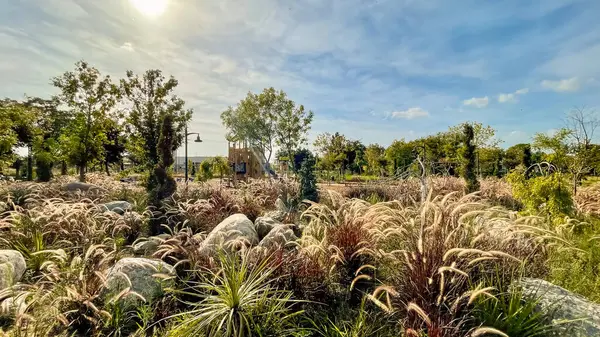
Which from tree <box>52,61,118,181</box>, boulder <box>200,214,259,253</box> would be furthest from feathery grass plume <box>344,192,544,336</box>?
tree <box>52,61,118,181</box>

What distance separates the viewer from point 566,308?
2.26 metres

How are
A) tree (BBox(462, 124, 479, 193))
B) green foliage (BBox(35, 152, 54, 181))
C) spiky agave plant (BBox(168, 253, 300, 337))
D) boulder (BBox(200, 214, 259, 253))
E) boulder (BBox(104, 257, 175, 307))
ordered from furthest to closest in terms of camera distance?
green foliage (BBox(35, 152, 54, 181)) → tree (BBox(462, 124, 479, 193)) → boulder (BBox(200, 214, 259, 253)) → boulder (BBox(104, 257, 175, 307)) → spiky agave plant (BBox(168, 253, 300, 337))

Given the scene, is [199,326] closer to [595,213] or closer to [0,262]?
[0,262]

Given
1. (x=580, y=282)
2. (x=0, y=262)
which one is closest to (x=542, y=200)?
(x=580, y=282)

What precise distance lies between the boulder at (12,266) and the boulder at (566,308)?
534 cm

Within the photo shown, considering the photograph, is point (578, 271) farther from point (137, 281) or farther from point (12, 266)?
point (12, 266)

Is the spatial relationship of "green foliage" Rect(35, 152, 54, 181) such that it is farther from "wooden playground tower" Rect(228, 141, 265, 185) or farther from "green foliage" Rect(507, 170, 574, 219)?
"green foliage" Rect(507, 170, 574, 219)

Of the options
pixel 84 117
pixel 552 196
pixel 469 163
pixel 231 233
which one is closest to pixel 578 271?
pixel 552 196

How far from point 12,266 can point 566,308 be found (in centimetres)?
565

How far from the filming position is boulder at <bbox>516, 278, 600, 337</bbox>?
6.93ft

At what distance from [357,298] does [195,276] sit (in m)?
1.90

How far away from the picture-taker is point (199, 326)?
229 cm

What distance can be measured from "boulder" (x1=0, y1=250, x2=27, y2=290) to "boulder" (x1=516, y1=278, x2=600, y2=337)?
5.34m

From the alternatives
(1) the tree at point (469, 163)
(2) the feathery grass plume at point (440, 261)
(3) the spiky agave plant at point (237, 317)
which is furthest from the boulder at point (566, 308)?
(1) the tree at point (469, 163)
